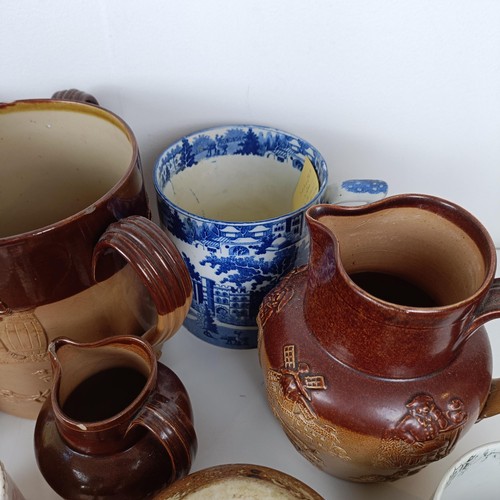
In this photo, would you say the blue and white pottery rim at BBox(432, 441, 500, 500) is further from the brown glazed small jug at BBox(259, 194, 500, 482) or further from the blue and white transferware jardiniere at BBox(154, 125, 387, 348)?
the blue and white transferware jardiniere at BBox(154, 125, 387, 348)

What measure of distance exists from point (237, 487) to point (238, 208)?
402 mm

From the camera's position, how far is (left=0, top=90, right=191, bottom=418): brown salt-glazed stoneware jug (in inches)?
16.8

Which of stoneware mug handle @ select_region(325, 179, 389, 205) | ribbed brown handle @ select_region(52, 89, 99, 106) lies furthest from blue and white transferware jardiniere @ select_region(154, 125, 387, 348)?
ribbed brown handle @ select_region(52, 89, 99, 106)

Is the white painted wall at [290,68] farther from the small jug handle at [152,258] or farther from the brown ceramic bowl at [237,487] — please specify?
the brown ceramic bowl at [237,487]

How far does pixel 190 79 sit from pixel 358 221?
0.29 meters

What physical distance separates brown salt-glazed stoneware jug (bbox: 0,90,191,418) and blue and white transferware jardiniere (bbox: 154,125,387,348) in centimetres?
7

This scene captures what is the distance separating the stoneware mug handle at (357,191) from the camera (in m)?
0.57

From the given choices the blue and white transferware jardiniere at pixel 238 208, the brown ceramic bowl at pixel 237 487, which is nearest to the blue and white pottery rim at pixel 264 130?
the blue and white transferware jardiniere at pixel 238 208

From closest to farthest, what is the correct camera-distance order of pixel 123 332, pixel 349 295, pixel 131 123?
pixel 349 295
pixel 123 332
pixel 131 123

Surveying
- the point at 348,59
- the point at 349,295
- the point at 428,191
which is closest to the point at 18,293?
the point at 349,295

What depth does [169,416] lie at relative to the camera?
0.44 meters

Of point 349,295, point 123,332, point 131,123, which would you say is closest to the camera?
point 349,295

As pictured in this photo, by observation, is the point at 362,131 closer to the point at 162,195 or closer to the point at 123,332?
the point at 162,195

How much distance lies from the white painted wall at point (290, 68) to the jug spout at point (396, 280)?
22 centimetres
